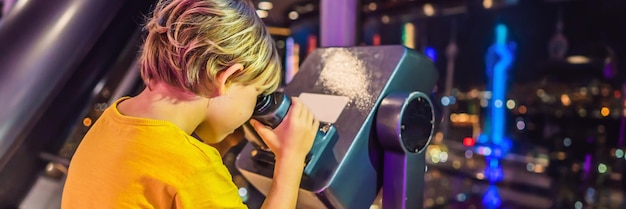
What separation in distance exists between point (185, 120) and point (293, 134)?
19cm

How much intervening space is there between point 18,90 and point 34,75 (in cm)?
4

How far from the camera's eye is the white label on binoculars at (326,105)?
3.62 feet

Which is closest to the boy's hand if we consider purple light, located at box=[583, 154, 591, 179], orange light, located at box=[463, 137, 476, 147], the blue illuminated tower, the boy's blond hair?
the boy's blond hair

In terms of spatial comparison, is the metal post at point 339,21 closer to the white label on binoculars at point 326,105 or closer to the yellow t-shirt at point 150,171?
the white label on binoculars at point 326,105

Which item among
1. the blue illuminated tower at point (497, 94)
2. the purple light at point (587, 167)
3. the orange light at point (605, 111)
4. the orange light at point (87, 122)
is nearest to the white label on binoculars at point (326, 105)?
the orange light at point (87, 122)

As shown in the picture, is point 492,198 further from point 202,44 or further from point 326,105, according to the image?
point 202,44

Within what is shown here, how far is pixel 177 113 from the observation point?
923 mm

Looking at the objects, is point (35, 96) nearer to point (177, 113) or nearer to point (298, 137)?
point (177, 113)

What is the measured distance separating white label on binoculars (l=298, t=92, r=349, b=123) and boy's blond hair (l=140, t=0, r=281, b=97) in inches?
8.1

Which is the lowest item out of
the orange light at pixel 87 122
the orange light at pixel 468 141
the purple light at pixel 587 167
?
the orange light at pixel 468 141

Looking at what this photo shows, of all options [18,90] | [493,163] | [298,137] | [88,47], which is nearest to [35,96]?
[18,90]

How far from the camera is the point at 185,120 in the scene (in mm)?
931

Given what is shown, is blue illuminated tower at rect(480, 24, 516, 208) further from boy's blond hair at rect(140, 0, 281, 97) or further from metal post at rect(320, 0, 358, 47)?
boy's blond hair at rect(140, 0, 281, 97)

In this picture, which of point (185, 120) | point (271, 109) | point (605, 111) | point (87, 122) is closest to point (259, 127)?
point (271, 109)
